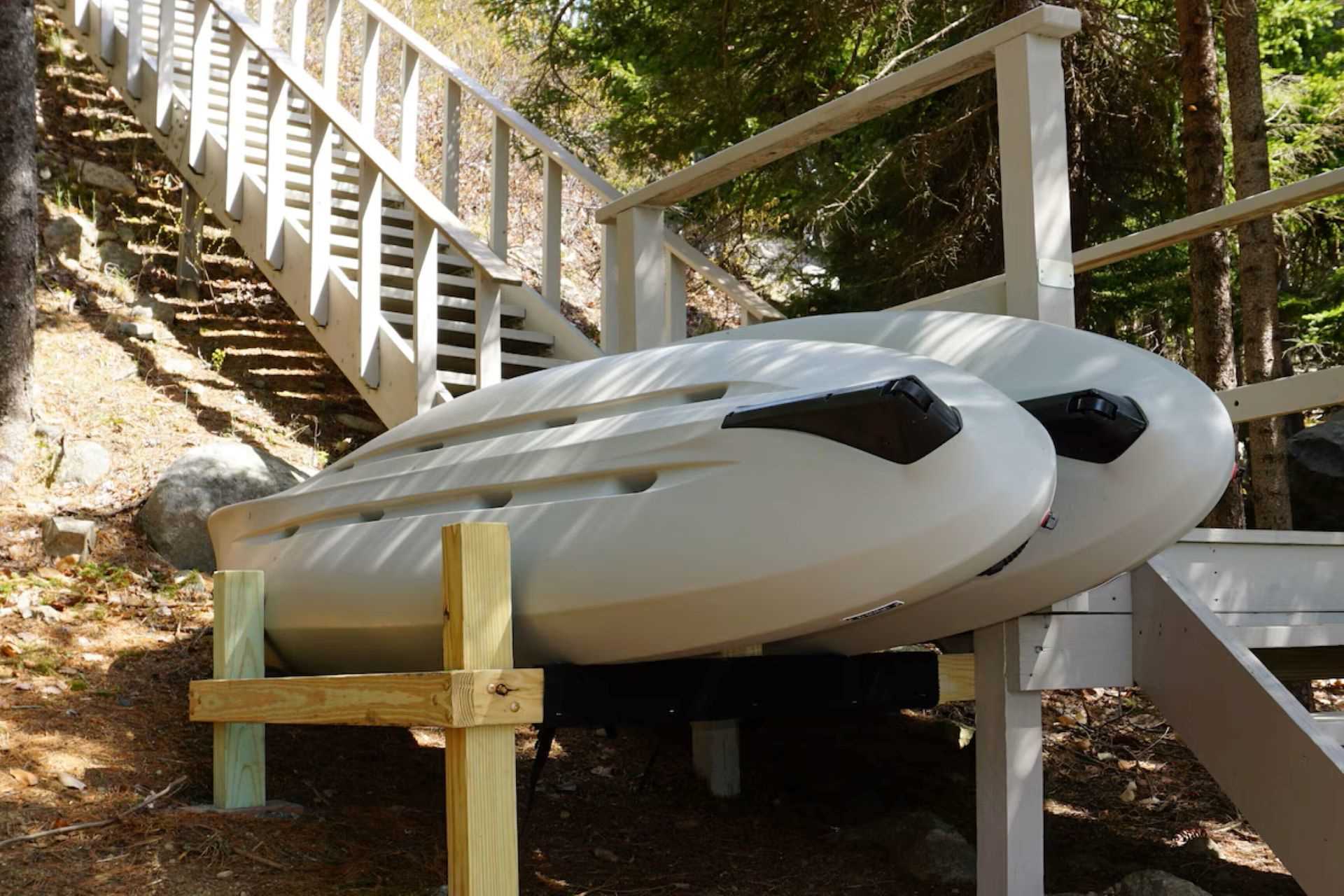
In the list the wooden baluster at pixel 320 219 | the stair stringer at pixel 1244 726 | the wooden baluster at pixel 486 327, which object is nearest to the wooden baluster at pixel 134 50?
the wooden baluster at pixel 320 219

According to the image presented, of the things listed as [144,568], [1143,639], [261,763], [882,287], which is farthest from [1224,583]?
[882,287]

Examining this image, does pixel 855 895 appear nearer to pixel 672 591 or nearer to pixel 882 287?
pixel 672 591

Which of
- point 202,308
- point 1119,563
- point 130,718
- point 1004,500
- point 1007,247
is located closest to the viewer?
point 1004,500

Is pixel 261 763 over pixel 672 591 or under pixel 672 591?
under

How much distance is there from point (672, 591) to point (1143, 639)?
130 cm

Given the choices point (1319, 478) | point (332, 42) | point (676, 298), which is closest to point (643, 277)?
point (676, 298)

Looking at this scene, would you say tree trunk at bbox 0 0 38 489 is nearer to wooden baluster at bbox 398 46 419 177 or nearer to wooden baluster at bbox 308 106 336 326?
wooden baluster at bbox 308 106 336 326

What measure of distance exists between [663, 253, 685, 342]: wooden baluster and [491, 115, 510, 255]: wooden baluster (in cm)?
124

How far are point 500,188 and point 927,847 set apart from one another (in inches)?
166

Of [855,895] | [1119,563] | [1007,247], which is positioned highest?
[1007,247]

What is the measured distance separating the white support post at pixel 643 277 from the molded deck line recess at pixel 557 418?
93 cm

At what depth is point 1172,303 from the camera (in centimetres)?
855

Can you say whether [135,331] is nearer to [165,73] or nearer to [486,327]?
[165,73]

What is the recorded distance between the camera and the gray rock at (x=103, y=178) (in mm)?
8297
